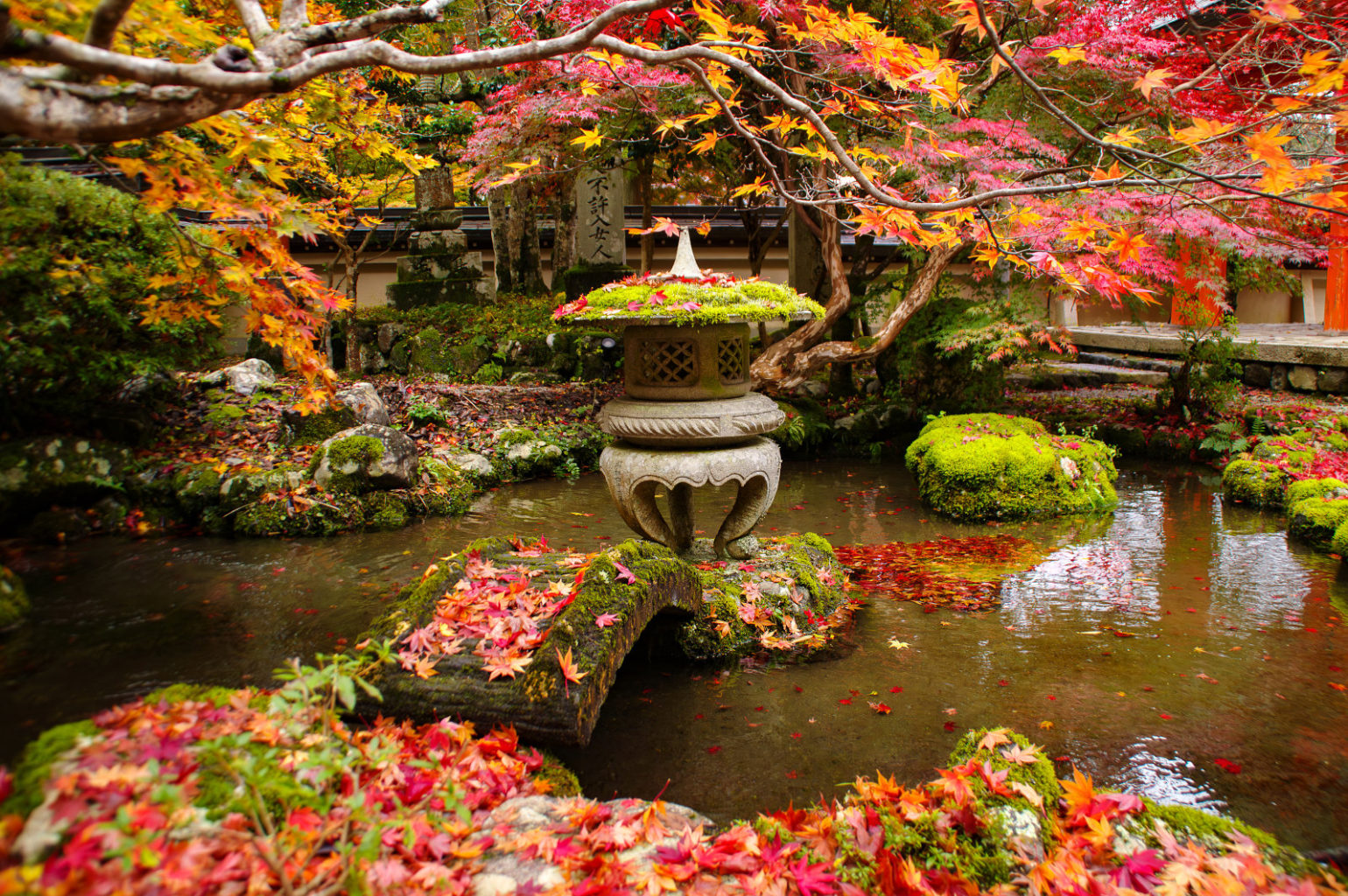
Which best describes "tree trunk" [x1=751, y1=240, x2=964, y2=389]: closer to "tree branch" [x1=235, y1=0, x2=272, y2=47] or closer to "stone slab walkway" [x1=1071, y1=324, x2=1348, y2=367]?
"stone slab walkway" [x1=1071, y1=324, x2=1348, y2=367]

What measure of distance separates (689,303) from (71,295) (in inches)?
231

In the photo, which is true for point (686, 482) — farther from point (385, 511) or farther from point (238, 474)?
point (238, 474)

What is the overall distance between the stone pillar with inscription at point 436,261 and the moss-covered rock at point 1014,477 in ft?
29.5

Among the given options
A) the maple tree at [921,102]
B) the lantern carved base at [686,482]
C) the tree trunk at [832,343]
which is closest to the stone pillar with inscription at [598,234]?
the maple tree at [921,102]

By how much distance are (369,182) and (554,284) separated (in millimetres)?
3553

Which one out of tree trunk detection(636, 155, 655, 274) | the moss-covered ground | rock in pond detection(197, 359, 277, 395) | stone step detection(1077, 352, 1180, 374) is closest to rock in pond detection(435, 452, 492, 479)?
the moss-covered ground

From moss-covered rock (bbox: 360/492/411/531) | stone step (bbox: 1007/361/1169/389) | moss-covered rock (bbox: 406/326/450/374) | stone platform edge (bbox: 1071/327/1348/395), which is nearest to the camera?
moss-covered rock (bbox: 360/492/411/531)

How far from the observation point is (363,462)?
7.63 m

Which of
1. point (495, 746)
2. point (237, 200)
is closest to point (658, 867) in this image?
point (495, 746)

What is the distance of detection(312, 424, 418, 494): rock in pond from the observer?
7539 millimetres

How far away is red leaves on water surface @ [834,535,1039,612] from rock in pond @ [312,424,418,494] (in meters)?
4.42

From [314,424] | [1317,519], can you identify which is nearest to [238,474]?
[314,424]

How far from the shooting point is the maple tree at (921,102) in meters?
2.07

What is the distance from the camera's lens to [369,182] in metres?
12.7
